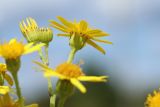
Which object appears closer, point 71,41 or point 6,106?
Result: point 6,106

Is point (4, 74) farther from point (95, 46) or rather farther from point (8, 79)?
point (95, 46)

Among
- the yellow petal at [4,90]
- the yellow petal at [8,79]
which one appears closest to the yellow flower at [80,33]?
the yellow petal at [8,79]

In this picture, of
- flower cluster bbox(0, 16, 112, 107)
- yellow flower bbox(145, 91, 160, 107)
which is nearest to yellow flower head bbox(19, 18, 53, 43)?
flower cluster bbox(0, 16, 112, 107)

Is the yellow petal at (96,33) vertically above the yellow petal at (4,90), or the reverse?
the yellow petal at (96,33)

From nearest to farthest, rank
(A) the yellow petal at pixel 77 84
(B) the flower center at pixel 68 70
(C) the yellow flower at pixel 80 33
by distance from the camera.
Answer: (A) the yellow petal at pixel 77 84 < (B) the flower center at pixel 68 70 < (C) the yellow flower at pixel 80 33

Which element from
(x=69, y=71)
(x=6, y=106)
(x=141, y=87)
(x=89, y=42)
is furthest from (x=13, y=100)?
(x=141, y=87)

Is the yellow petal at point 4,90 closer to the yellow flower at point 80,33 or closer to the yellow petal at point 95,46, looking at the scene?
the yellow flower at point 80,33

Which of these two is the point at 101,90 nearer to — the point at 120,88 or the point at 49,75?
the point at 120,88

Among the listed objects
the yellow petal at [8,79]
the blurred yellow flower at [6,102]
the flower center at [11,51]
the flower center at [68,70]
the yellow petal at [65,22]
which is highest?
the yellow petal at [65,22]
